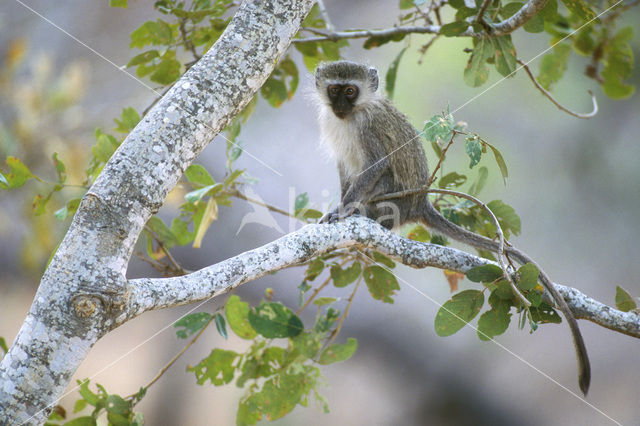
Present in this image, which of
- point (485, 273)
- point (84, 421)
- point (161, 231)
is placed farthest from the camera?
point (161, 231)

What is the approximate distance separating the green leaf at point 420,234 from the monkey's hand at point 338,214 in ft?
1.36

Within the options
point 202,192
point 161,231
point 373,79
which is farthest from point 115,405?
point 373,79

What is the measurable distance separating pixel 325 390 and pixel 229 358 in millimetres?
3954

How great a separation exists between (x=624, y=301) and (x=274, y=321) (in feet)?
5.49

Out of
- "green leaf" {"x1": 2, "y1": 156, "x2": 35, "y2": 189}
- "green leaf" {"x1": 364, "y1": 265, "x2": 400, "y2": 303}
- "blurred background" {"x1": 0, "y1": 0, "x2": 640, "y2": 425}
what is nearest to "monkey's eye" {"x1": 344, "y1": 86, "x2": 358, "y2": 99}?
"green leaf" {"x1": 364, "y1": 265, "x2": 400, "y2": 303}

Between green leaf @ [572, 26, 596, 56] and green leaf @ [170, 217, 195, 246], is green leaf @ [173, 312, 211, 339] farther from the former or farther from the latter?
green leaf @ [572, 26, 596, 56]

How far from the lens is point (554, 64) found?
4.10 meters

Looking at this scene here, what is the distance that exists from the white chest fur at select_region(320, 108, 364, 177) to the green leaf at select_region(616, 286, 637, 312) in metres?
1.65

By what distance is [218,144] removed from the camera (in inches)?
278

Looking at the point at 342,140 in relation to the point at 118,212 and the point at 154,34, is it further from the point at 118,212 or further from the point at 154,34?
the point at 118,212

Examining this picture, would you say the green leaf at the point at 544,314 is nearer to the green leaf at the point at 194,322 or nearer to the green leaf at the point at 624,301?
the green leaf at the point at 624,301

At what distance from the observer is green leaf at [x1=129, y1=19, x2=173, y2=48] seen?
3.24m

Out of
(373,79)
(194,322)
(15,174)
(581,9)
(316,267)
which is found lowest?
(194,322)

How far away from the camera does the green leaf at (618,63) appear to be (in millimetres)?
3951
